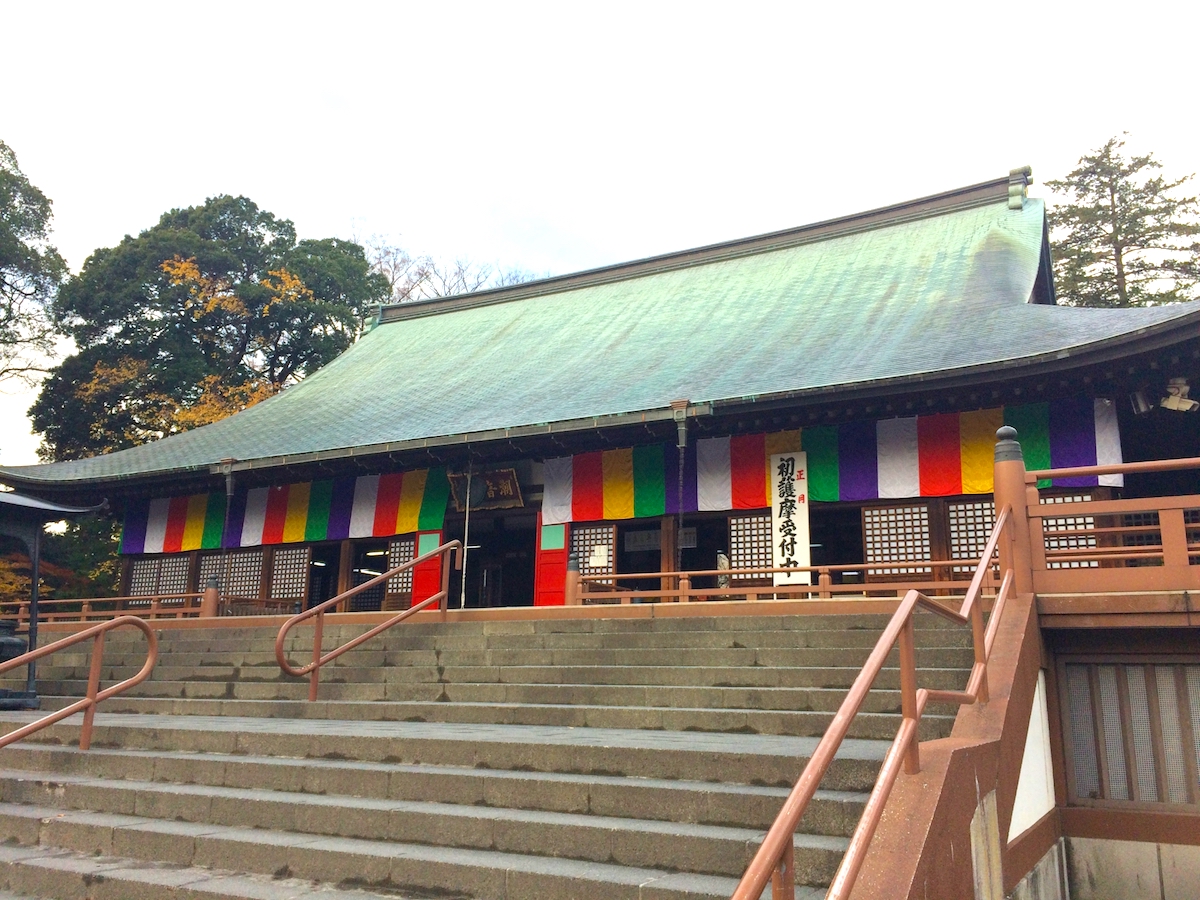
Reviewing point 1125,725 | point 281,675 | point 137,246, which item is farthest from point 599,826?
point 137,246

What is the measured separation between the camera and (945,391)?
11.1m

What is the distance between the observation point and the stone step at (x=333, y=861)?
14.3ft

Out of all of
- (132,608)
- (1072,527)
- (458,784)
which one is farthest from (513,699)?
(132,608)

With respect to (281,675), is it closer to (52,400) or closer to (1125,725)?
(1125,725)

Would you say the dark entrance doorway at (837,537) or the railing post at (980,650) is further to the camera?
the dark entrance doorway at (837,537)

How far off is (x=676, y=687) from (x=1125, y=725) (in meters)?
3.46

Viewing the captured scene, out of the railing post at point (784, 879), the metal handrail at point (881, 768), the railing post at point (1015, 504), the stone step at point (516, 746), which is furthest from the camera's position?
the railing post at point (1015, 504)

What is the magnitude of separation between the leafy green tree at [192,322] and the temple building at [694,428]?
35.6 feet

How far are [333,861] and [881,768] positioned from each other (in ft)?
9.44

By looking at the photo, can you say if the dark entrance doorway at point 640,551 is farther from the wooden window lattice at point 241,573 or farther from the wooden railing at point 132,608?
the wooden railing at point 132,608

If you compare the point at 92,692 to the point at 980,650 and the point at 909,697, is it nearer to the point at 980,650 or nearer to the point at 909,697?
the point at 909,697

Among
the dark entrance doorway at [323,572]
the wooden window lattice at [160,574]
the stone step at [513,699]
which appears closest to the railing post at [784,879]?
the stone step at [513,699]

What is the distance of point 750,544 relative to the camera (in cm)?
1268

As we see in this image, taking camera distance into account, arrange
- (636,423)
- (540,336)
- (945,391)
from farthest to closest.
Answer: (540,336)
(636,423)
(945,391)
